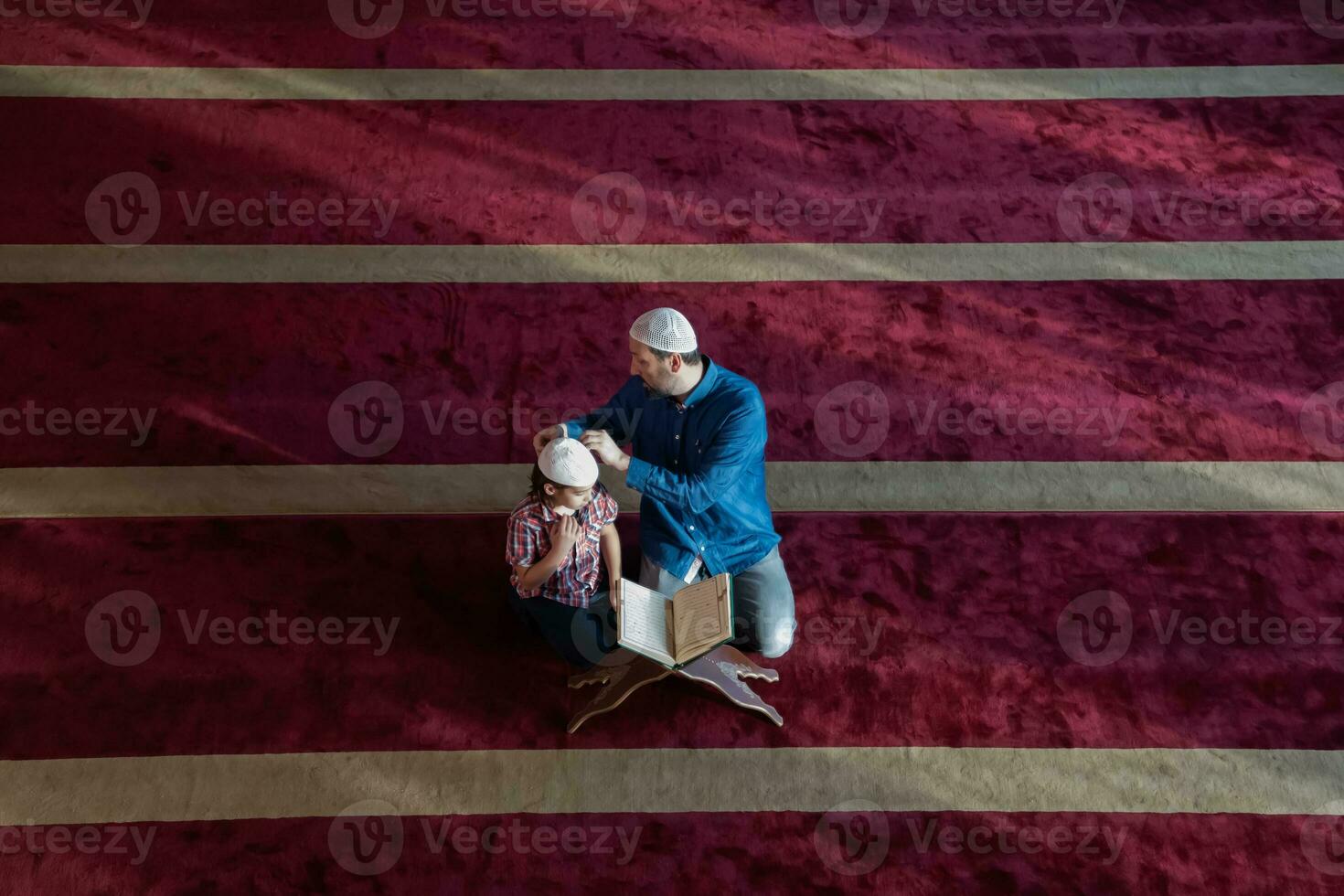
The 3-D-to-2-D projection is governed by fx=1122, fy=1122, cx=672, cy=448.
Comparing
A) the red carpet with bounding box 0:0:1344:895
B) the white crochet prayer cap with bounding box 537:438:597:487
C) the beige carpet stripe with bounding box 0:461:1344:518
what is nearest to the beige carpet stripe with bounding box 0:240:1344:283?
the red carpet with bounding box 0:0:1344:895

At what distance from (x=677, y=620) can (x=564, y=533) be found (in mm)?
369

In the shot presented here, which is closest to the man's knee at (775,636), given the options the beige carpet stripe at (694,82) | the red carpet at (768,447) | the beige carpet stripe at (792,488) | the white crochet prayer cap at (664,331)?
→ the red carpet at (768,447)

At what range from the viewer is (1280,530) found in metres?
3.63

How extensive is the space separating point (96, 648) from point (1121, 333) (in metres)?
3.62

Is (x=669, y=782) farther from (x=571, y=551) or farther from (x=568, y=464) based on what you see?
(x=568, y=464)

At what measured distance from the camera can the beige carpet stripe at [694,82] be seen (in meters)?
4.88

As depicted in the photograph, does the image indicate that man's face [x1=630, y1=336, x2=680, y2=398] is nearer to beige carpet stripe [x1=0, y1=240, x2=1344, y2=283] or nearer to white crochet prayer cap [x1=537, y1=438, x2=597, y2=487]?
white crochet prayer cap [x1=537, y1=438, x2=597, y2=487]

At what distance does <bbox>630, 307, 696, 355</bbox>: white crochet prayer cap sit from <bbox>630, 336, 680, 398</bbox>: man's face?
0.07 ft

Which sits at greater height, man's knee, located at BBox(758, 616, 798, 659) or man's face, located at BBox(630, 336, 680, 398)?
man's face, located at BBox(630, 336, 680, 398)

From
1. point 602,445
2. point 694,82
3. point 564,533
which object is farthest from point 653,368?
point 694,82

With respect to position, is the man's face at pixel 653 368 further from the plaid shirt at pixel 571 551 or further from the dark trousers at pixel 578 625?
the dark trousers at pixel 578 625

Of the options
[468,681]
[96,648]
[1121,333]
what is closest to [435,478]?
[468,681]

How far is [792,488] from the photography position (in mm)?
3779

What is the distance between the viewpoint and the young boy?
2727 millimetres
